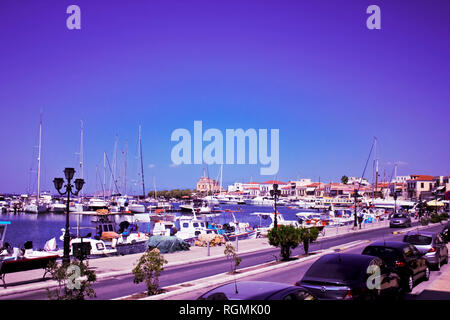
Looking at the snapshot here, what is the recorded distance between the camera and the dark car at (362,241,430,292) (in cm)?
1252

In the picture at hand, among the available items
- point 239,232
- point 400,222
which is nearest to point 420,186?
point 400,222

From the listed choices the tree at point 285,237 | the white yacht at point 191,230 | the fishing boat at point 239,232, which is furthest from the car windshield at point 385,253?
the white yacht at point 191,230

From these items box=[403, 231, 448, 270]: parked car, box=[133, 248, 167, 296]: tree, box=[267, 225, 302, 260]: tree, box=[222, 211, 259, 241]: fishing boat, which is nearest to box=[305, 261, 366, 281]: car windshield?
box=[133, 248, 167, 296]: tree

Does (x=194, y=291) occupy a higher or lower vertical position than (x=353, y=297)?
lower

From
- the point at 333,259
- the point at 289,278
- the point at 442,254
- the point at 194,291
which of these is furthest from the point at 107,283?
the point at 442,254

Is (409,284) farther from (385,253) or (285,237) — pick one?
(285,237)

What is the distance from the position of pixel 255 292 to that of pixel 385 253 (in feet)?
27.9

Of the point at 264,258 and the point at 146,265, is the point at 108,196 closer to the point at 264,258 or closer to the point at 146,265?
the point at 264,258

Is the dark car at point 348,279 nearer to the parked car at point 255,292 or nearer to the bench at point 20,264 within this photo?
the parked car at point 255,292

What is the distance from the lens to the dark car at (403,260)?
12516 mm

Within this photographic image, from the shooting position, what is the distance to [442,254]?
18.1 m

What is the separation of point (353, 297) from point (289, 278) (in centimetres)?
648

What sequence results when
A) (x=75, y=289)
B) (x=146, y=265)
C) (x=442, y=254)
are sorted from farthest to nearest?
(x=442, y=254)
(x=146, y=265)
(x=75, y=289)

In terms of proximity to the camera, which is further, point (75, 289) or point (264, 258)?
point (264, 258)
